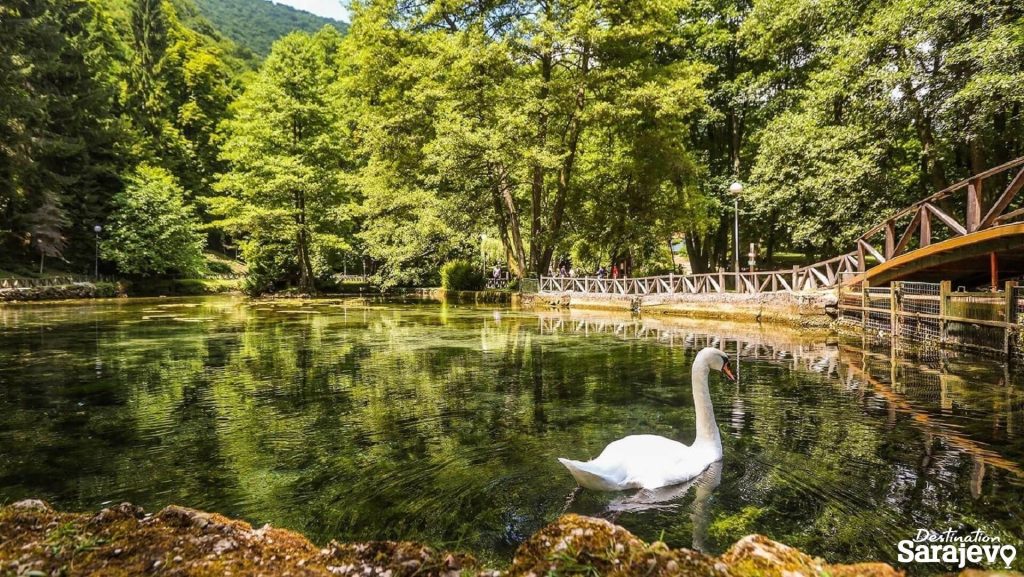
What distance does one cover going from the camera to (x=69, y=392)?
8.35 m

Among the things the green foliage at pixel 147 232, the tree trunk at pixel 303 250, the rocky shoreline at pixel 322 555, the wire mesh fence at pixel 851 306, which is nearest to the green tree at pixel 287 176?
the tree trunk at pixel 303 250

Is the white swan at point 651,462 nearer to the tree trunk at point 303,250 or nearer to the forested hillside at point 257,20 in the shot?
the tree trunk at point 303,250

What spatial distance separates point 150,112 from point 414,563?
218 ft

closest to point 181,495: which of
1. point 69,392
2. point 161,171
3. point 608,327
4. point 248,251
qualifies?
point 69,392

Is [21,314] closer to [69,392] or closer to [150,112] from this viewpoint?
[69,392]

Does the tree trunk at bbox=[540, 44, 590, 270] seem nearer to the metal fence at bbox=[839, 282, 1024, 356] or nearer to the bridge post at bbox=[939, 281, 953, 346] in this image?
the metal fence at bbox=[839, 282, 1024, 356]

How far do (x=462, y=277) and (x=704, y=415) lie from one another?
3194cm

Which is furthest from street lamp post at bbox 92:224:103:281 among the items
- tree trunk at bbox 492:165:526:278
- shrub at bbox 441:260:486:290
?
tree trunk at bbox 492:165:526:278

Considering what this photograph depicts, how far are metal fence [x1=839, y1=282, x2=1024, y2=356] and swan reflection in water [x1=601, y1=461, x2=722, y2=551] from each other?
9.09m

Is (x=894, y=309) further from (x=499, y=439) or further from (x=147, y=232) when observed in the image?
(x=147, y=232)

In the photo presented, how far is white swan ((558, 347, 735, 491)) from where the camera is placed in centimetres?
403

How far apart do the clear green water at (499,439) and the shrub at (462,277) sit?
23732 millimetres

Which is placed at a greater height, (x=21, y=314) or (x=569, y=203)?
(x=569, y=203)

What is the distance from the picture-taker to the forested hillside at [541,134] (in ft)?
64.3
